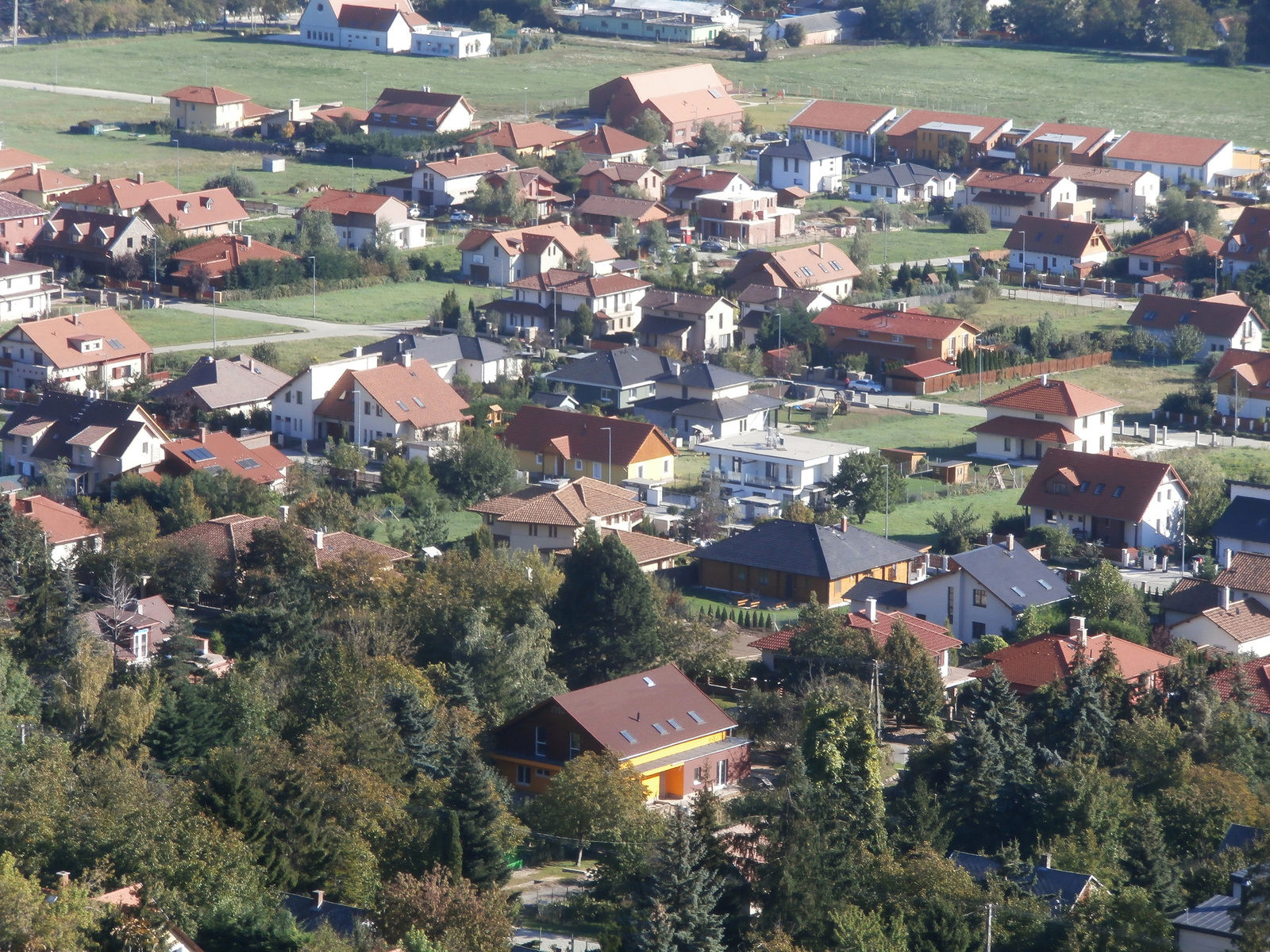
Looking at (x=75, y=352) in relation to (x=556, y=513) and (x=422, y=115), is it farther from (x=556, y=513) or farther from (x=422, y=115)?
(x=422, y=115)

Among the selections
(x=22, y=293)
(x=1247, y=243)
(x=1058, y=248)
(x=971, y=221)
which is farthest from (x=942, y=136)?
(x=22, y=293)

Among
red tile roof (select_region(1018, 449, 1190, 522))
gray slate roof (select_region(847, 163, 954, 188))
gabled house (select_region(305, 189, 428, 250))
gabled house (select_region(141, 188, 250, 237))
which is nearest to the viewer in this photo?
red tile roof (select_region(1018, 449, 1190, 522))

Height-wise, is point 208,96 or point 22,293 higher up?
point 208,96

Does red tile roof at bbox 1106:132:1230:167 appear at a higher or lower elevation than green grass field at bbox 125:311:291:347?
higher

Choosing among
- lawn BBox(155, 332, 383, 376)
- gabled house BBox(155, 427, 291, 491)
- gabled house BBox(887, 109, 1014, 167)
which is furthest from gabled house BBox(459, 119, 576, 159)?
gabled house BBox(155, 427, 291, 491)

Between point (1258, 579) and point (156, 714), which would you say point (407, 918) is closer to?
point (156, 714)

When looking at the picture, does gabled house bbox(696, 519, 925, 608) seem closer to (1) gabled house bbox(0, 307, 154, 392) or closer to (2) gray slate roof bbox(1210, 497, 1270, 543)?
(2) gray slate roof bbox(1210, 497, 1270, 543)
